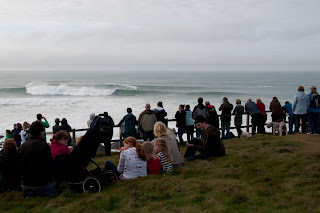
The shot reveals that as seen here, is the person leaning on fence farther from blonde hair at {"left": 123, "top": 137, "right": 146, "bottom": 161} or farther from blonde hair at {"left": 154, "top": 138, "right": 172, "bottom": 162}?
blonde hair at {"left": 123, "top": 137, "right": 146, "bottom": 161}

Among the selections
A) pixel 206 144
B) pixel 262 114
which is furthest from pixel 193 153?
pixel 262 114

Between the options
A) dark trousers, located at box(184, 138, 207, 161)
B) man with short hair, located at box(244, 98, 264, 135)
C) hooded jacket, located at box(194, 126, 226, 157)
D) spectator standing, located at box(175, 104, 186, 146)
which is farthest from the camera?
man with short hair, located at box(244, 98, 264, 135)

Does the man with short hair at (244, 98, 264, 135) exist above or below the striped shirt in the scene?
above

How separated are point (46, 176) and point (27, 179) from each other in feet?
1.11

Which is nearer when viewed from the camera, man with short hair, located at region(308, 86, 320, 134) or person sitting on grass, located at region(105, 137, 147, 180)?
person sitting on grass, located at region(105, 137, 147, 180)

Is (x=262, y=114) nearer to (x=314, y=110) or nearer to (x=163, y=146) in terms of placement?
(x=314, y=110)

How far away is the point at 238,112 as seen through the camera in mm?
11641

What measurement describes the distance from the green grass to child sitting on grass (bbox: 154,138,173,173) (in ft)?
0.62

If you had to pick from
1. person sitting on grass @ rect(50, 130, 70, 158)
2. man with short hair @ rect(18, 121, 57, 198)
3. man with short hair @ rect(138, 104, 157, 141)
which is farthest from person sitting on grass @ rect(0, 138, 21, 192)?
man with short hair @ rect(138, 104, 157, 141)

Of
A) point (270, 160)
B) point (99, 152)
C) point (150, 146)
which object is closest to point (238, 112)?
point (270, 160)

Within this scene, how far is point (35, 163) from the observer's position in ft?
17.0

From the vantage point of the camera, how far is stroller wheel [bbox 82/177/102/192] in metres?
5.39

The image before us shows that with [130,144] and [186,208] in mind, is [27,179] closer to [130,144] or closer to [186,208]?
[130,144]

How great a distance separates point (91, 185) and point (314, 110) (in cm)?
868
